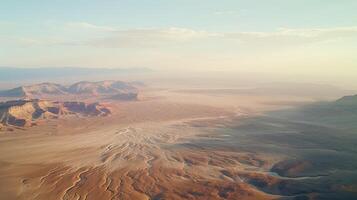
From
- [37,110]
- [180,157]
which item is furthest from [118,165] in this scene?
[37,110]

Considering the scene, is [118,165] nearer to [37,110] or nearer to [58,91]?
[37,110]

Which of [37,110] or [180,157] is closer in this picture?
[180,157]

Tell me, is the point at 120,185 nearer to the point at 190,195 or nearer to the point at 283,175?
the point at 190,195

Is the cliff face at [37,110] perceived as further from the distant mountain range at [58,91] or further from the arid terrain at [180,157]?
the distant mountain range at [58,91]

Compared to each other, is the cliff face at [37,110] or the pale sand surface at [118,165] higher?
the cliff face at [37,110]

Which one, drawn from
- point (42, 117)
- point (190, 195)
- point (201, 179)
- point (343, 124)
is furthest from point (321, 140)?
point (42, 117)

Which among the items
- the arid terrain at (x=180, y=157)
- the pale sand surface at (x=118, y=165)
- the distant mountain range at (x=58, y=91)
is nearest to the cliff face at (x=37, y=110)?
the arid terrain at (x=180, y=157)
